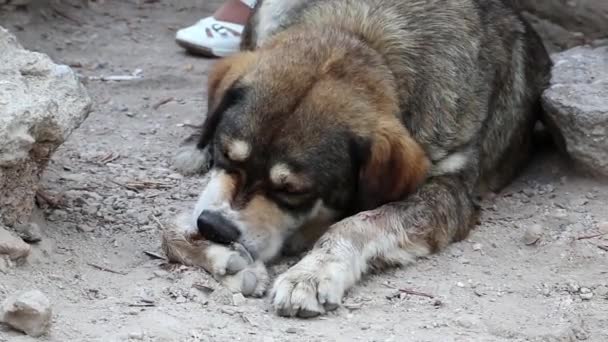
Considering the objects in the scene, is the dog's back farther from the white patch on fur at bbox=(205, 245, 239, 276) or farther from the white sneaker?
the white sneaker

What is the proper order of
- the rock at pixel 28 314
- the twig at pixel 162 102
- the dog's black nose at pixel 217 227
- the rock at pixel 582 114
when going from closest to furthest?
1. the rock at pixel 28 314
2. the dog's black nose at pixel 217 227
3. the rock at pixel 582 114
4. the twig at pixel 162 102

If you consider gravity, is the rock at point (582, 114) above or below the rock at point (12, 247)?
above

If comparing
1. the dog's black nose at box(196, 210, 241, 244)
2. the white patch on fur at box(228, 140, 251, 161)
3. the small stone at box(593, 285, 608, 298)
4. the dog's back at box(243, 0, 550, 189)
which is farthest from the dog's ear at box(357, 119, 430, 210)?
the small stone at box(593, 285, 608, 298)

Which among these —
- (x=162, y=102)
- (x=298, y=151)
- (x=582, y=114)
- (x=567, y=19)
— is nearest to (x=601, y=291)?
(x=582, y=114)

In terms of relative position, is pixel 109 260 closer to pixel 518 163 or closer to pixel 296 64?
pixel 296 64

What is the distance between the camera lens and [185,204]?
16.3 ft

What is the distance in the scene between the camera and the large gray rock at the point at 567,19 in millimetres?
6352

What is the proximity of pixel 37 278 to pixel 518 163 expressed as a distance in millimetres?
2519

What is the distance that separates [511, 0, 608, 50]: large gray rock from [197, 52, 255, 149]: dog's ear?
2127 millimetres

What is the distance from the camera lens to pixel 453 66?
15.8 feet

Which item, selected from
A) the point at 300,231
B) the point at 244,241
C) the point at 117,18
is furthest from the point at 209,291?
the point at 117,18

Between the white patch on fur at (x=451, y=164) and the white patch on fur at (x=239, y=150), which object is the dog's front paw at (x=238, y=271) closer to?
the white patch on fur at (x=239, y=150)

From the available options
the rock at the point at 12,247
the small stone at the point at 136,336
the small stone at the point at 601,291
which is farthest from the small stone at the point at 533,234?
the rock at the point at 12,247

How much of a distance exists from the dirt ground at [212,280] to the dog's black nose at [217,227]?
159mm
